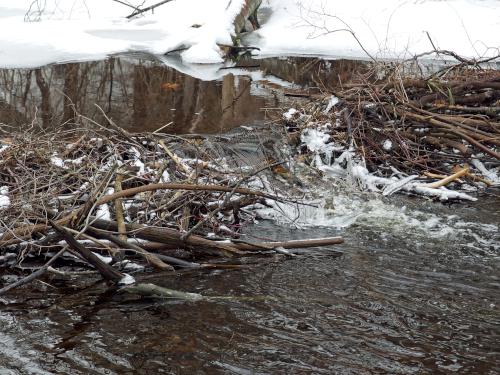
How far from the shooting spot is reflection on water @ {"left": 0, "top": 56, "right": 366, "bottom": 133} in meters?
9.86

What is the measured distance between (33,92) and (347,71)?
19.7 feet

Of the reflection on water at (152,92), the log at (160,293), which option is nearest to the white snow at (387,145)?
the reflection on water at (152,92)

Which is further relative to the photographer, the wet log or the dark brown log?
the wet log

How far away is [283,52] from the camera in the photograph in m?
15.7

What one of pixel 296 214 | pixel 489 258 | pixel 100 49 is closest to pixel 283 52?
pixel 100 49

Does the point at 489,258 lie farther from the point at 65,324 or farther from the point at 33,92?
the point at 33,92

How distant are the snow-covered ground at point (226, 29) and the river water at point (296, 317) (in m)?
8.94

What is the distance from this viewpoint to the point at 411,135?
777 centimetres

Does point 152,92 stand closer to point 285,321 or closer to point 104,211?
point 104,211

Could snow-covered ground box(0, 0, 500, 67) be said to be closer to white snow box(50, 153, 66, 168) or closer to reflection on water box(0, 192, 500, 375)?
white snow box(50, 153, 66, 168)

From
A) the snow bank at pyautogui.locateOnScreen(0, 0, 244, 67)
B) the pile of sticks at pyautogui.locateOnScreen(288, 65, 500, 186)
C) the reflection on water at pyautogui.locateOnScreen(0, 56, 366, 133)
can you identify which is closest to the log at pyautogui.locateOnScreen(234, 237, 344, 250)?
the pile of sticks at pyautogui.locateOnScreen(288, 65, 500, 186)

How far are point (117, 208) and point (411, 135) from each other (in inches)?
155

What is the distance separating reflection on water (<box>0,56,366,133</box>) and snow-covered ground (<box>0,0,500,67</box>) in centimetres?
94

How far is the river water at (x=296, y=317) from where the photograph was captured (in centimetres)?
371
